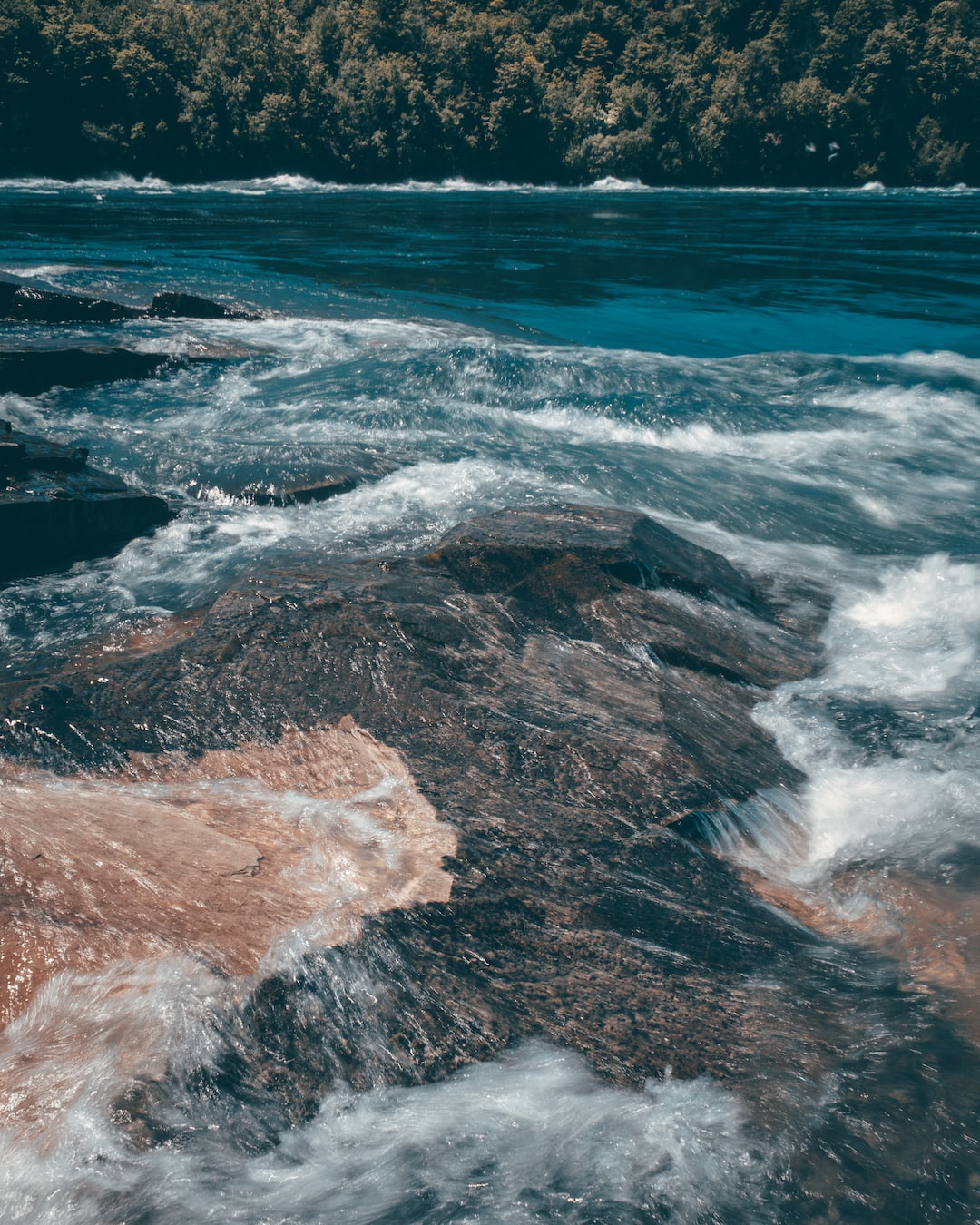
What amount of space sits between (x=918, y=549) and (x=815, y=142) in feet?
267

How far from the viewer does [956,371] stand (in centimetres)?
1720

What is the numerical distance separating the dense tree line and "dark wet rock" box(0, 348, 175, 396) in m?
64.8

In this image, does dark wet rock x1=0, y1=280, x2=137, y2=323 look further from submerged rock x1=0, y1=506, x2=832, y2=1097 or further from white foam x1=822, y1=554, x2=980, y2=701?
white foam x1=822, y1=554, x2=980, y2=701

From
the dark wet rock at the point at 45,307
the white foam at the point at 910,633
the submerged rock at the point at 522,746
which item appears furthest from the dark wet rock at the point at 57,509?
the dark wet rock at the point at 45,307

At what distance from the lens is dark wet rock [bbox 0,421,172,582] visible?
842 cm

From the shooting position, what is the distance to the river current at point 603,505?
10.7 feet

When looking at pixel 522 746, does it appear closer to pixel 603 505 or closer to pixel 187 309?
pixel 603 505

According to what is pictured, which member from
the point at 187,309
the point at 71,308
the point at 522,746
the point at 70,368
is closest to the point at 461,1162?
the point at 522,746

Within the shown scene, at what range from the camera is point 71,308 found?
58.4ft

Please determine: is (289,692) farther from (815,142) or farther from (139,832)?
(815,142)

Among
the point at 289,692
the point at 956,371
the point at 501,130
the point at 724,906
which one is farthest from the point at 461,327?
the point at 501,130

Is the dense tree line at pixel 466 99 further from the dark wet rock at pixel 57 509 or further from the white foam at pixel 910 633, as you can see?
the white foam at pixel 910 633

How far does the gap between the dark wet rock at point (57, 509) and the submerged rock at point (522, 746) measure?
8.97 ft

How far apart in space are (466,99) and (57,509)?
80.6 meters
